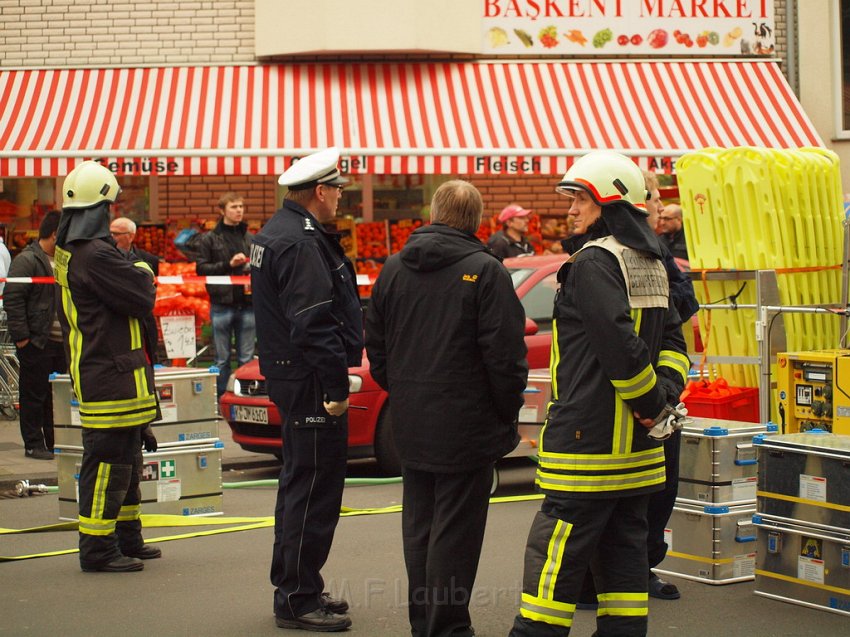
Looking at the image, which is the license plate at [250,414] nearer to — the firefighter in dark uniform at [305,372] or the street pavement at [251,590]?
the street pavement at [251,590]

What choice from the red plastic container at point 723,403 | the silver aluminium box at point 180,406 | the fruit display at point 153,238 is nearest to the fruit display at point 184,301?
the fruit display at point 153,238

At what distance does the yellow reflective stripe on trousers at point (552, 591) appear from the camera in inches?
187

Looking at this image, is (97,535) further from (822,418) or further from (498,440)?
(822,418)

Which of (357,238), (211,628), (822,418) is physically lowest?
(211,628)

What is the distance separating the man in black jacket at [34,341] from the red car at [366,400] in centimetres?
177

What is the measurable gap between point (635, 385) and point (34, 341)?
7495 mm

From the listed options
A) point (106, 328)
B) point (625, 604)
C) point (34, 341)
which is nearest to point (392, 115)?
point (34, 341)

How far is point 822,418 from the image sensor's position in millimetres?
7320

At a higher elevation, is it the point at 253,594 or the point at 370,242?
the point at 370,242

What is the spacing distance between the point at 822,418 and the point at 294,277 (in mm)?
3290

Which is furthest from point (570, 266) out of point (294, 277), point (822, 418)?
point (822, 418)

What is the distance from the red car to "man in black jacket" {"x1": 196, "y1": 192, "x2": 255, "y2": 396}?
287 centimetres

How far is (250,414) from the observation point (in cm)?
1005

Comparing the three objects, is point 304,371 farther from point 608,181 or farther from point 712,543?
point 712,543
